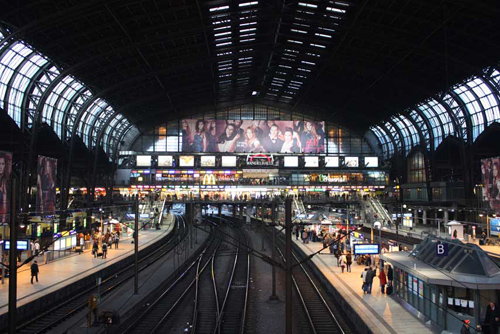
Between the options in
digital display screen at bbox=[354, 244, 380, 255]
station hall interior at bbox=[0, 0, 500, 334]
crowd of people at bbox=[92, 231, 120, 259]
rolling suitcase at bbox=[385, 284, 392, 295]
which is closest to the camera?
station hall interior at bbox=[0, 0, 500, 334]

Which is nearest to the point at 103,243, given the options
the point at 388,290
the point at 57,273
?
the point at 57,273

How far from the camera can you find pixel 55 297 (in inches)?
776

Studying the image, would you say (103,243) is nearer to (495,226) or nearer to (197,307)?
(197,307)

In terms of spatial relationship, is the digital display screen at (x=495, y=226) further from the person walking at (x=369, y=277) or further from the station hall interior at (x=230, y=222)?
the person walking at (x=369, y=277)

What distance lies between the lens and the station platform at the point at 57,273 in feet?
61.6

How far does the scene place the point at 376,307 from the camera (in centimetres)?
1717

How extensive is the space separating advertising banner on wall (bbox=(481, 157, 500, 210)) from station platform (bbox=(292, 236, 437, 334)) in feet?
48.9

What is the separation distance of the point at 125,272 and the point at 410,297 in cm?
1856

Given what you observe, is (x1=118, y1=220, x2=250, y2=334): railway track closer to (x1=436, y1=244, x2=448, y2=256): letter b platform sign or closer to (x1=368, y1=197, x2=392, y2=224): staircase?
(x1=436, y1=244, x2=448, y2=256): letter b platform sign

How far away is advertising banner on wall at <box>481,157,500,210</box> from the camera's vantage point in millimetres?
33219

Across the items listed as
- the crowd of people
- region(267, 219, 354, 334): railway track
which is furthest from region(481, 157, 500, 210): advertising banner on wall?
the crowd of people

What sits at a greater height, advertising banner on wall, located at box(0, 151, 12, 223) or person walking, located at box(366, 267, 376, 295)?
advertising banner on wall, located at box(0, 151, 12, 223)

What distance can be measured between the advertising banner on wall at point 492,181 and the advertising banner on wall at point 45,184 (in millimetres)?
33670

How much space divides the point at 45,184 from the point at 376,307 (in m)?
26.2
